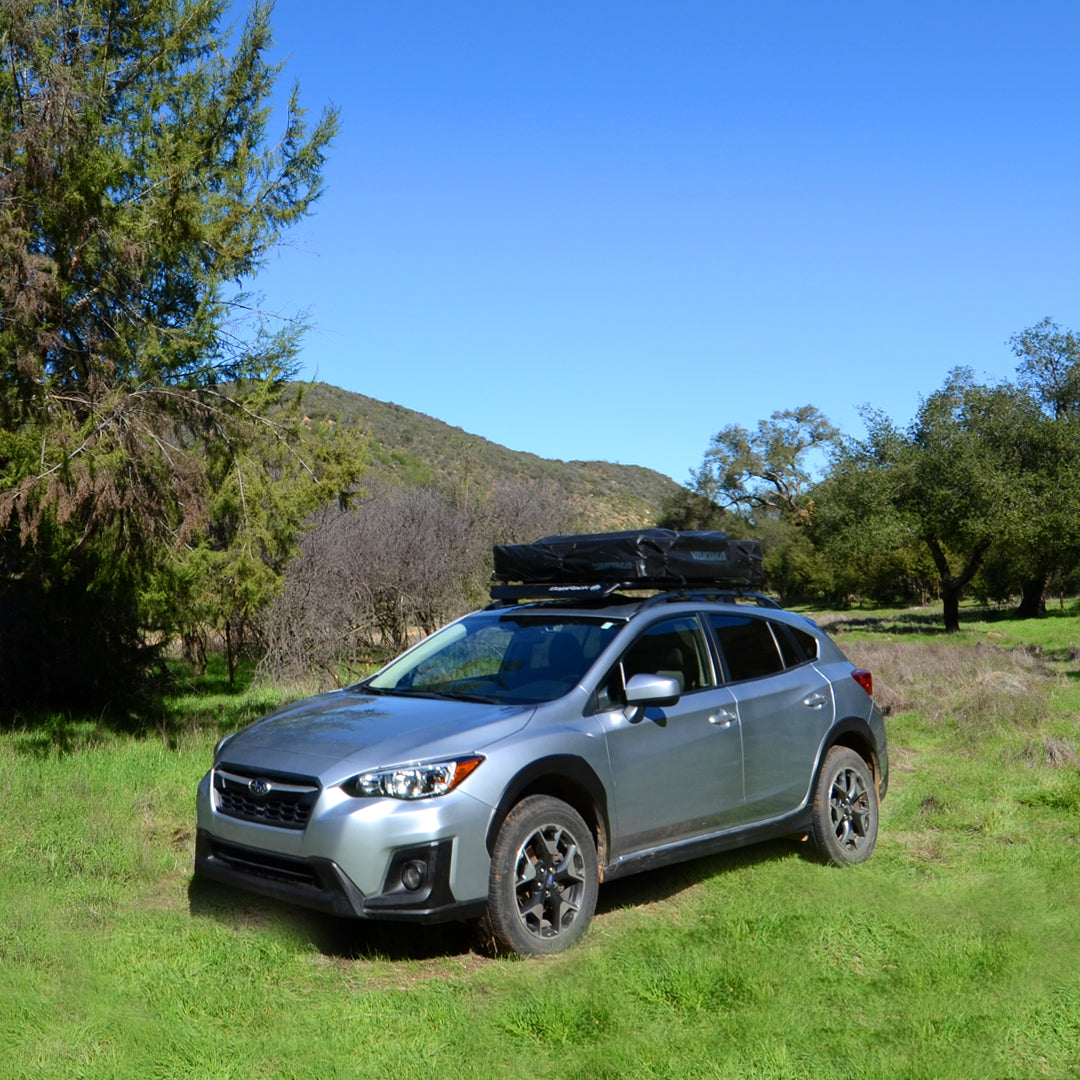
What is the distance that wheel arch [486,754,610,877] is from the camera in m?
5.32

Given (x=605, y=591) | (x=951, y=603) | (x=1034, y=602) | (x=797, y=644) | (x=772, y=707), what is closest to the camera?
(x=605, y=591)

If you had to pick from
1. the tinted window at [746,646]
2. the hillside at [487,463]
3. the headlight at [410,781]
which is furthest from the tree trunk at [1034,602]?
the headlight at [410,781]

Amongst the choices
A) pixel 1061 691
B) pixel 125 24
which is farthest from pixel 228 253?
pixel 1061 691

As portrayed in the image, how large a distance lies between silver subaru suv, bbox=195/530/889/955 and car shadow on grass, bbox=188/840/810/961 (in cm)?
36

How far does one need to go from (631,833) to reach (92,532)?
6.91 m

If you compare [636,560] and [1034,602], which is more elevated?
[636,560]

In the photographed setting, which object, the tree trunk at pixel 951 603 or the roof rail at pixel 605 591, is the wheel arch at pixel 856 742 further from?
the tree trunk at pixel 951 603

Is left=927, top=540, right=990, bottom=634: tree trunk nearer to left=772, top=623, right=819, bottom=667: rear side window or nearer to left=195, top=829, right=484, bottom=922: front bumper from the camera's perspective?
left=772, top=623, right=819, bottom=667: rear side window

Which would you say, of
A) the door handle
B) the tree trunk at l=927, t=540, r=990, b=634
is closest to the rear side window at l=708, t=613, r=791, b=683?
the door handle

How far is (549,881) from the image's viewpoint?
5.46 meters

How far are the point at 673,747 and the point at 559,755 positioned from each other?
0.92m

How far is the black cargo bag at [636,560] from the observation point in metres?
6.81

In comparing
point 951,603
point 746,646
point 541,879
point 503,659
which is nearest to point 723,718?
point 746,646

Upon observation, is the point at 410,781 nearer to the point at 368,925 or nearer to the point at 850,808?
the point at 368,925
